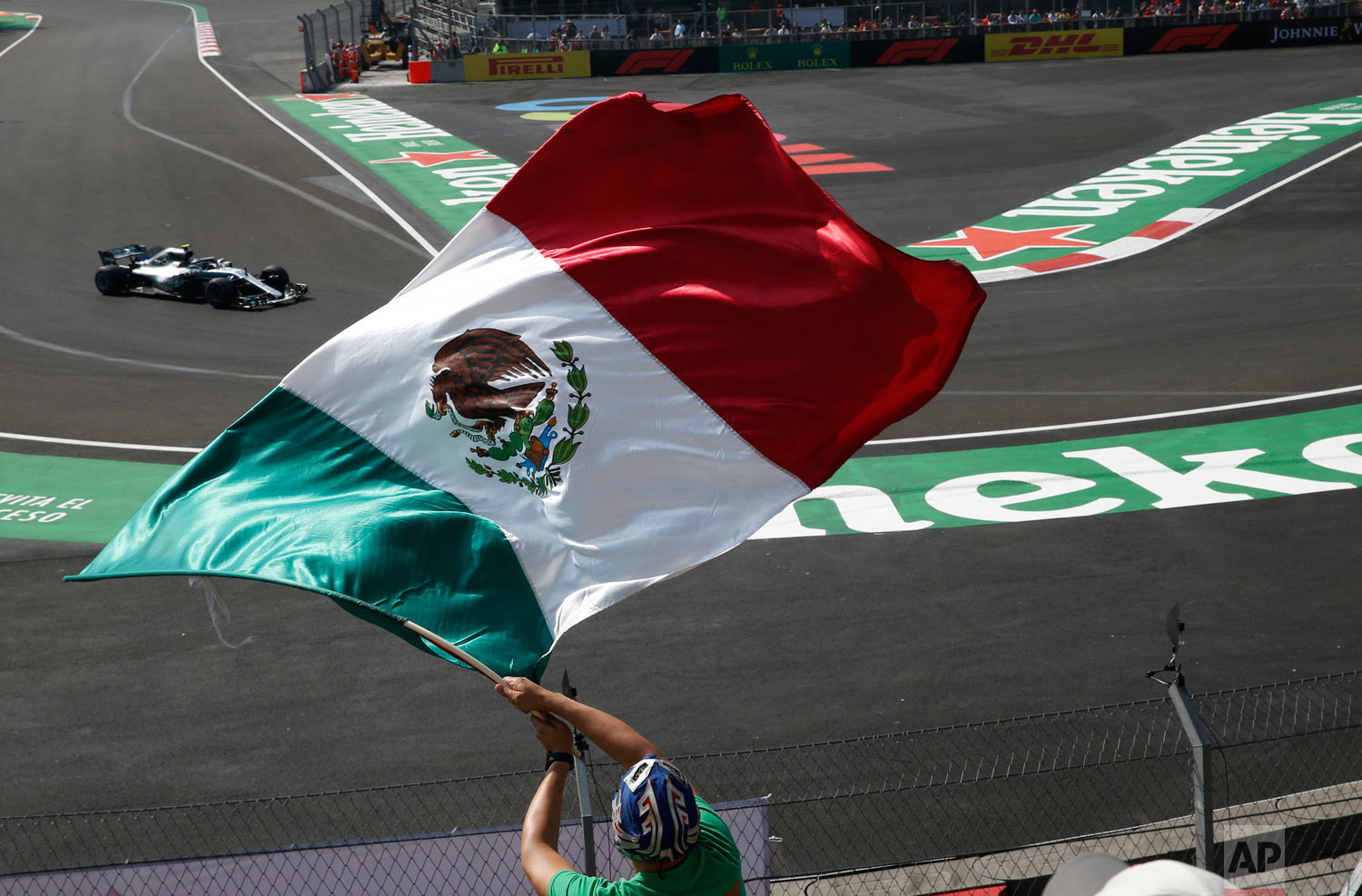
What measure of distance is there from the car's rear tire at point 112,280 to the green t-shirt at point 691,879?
2224 cm

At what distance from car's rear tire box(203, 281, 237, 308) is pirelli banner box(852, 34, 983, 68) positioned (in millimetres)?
30895

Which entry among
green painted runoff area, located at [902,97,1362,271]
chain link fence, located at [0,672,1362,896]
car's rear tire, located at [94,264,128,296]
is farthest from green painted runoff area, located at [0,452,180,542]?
green painted runoff area, located at [902,97,1362,271]

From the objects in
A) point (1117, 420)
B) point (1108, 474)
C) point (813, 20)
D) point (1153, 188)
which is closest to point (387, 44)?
point (813, 20)

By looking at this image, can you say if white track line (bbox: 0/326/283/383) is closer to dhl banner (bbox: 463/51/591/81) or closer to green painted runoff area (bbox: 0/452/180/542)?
green painted runoff area (bbox: 0/452/180/542)

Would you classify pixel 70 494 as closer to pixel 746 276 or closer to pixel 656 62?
pixel 746 276

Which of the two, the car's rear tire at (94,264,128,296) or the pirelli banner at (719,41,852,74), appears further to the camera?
the pirelli banner at (719,41,852,74)

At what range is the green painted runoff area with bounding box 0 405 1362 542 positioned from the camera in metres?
13.3

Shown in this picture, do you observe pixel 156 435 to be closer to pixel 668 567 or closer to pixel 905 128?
pixel 668 567

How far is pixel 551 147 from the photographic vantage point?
6.53 metres

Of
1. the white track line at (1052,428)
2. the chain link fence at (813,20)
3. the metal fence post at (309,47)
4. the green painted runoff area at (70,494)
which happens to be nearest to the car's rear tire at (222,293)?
the white track line at (1052,428)

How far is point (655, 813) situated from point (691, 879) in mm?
284

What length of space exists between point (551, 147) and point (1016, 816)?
16.6 ft

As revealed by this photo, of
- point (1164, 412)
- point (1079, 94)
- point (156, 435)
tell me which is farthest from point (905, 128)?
point (156, 435)

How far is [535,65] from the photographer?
1821 inches
